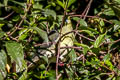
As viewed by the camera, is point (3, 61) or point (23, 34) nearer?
point (3, 61)

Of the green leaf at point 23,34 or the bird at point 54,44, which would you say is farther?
the bird at point 54,44

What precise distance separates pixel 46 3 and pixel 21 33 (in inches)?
19.4

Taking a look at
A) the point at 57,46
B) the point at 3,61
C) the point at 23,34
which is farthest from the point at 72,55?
the point at 3,61

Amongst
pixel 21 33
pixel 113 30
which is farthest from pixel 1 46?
pixel 113 30

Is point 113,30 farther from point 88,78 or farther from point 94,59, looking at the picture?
point 88,78

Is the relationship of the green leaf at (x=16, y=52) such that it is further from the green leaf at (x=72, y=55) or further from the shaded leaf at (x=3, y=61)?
the green leaf at (x=72, y=55)

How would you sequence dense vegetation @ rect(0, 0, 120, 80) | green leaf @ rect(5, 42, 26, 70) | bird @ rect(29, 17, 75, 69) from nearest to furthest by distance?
green leaf @ rect(5, 42, 26, 70), dense vegetation @ rect(0, 0, 120, 80), bird @ rect(29, 17, 75, 69)

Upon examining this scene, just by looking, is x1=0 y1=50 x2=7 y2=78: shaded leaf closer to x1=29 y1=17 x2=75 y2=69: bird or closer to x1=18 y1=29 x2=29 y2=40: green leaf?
x1=18 y1=29 x2=29 y2=40: green leaf

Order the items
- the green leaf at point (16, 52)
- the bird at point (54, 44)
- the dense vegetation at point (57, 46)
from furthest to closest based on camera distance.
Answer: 1. the bird at point (54, 44)
2. the dense vegetation at point (57, 46)
3. the green leaf at point (16, 52)

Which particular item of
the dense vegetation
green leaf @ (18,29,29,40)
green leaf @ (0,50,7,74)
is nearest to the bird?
the dense vegetation

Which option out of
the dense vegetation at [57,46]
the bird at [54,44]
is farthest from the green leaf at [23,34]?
the bird at [54,44]

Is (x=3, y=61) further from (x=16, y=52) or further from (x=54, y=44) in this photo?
(x=54, y=44)

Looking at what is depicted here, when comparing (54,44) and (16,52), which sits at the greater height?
(16,52)

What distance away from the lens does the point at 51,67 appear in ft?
5.89
